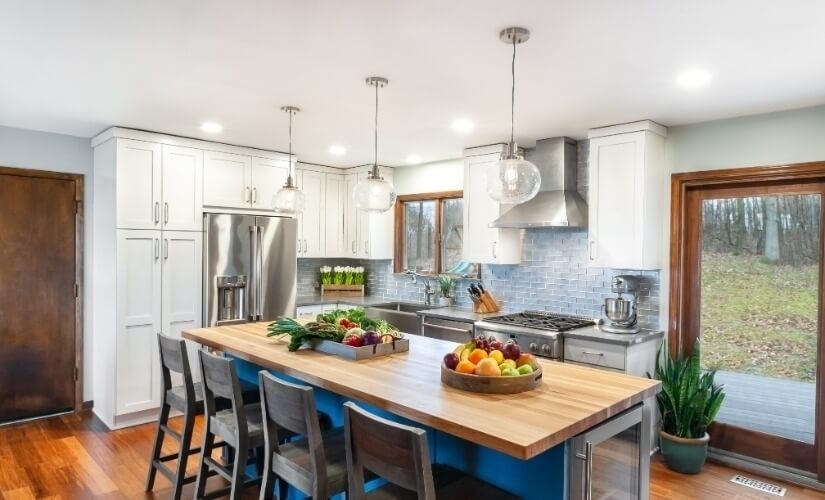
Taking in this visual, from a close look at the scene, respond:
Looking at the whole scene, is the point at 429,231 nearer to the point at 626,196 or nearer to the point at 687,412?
the point at 626,196

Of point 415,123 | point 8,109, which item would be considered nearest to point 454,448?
point 415,123

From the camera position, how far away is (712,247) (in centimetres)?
388

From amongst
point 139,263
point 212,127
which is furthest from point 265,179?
point 139,263

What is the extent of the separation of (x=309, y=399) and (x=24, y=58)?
2.33m

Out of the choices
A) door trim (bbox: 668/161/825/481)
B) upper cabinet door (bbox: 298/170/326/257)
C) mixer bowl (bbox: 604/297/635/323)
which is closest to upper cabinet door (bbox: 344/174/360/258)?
upper cabinet door (bbox: 298/170/326/257)

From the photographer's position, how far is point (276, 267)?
199 inches

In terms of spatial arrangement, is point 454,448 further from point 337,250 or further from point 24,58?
point 337,250

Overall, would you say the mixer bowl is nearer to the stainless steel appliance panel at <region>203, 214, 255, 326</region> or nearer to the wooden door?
the stainless steel appliance panel at <region>203, 214, 255, 326</region>

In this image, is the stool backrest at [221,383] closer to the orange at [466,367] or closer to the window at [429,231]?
the orange at [466,367]

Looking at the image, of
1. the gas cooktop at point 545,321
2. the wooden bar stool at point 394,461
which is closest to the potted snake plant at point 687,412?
the gas cooktop at point 545,321

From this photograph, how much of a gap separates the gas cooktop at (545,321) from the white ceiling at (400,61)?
1.50 m

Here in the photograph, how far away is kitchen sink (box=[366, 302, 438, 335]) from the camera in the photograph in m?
4.90

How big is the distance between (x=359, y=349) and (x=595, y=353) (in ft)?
6.25

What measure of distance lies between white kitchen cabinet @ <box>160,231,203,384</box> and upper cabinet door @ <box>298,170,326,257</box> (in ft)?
4.36
